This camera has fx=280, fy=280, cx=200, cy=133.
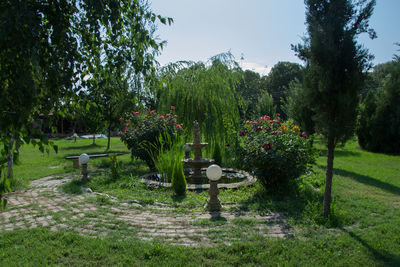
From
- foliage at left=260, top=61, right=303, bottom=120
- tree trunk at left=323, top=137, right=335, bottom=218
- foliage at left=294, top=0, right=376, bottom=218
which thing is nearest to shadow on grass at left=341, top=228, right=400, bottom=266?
tree trunk at left=323, top=137, right=335, bottom=218

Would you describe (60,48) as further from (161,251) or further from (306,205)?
(306,205)

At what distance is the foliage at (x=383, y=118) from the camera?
45.8 ft

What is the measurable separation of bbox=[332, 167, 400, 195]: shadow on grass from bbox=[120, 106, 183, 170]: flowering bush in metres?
5.34

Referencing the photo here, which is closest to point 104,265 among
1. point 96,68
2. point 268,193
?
point 96,68

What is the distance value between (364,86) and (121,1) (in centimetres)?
333

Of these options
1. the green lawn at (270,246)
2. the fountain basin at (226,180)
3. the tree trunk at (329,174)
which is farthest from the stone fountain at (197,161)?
the tree trunk at (329,174)

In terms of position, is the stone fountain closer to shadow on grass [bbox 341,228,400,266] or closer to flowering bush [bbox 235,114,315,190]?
flowering bush [bbox 235,114,315,190]

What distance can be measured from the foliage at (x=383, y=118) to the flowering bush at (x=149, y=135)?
11.0 meters

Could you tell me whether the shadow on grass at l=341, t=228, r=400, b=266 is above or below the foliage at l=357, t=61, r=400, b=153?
below

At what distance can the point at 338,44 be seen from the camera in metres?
3.83

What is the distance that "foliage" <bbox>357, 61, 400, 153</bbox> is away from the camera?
14.0m

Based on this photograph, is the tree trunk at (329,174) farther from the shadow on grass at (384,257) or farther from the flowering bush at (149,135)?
the flowering bush at (149,135)

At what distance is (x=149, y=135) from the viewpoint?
8.83 meters

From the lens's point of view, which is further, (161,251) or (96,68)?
(161,251)
